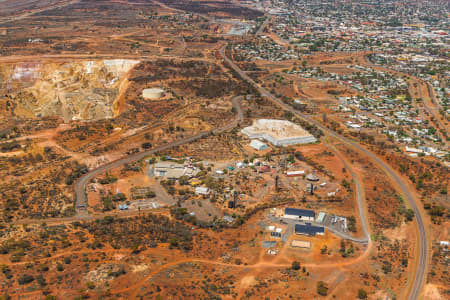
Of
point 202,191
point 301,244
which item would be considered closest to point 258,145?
point 202,191

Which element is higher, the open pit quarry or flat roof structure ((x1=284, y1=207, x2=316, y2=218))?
the open pit quarry

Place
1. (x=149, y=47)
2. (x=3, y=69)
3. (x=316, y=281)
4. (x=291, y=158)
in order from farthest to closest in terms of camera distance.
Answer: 1. (x=149, y=47)
2. (x=3, y=69)
3. (x=291, y=158)
4. (x=316, y=281)

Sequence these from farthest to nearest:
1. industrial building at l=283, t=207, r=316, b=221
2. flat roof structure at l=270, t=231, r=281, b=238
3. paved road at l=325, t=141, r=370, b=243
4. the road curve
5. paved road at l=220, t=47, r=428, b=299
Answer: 1. the road curve
2. industrial building at l=283, t=207, r=316, b=221
3. paved road at l=325, t=141, r=370, b=243
4. flat roof structure at l=270, t=231, r=281, b=238
5. paved road at l=220, t=47, r=428, b=299

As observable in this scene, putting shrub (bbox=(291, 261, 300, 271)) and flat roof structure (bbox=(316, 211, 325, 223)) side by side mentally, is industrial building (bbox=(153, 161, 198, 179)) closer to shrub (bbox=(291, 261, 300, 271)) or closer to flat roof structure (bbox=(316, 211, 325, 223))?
flat roof structure (bbox=(316, 211, 325, 223))

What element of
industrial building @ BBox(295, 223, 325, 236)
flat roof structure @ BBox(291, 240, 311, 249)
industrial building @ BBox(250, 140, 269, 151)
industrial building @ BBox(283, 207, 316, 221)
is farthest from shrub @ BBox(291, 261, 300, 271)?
industrial building @ BBox(250, 140, 269, 151)

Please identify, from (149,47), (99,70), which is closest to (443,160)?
(99,70)

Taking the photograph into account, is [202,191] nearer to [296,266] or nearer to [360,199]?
[296,266]

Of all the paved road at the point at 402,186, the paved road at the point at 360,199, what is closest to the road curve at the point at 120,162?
the paved road at the point at 402,186

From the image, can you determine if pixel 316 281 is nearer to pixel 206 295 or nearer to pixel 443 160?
pixel 206 295
